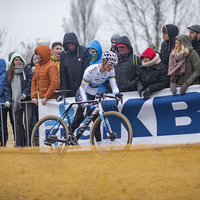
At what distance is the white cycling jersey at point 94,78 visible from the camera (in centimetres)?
604

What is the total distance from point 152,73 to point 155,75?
0.21ft

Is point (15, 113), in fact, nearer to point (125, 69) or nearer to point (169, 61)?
point (125, 69)

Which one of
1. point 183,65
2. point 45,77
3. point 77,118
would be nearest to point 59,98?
point 45,77

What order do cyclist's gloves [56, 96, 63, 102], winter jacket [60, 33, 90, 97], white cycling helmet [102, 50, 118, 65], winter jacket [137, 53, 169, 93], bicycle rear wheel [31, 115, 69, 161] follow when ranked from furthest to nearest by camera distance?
winter jacket [60, 33, 90, 97] < cyclist's gloves [56, 96, 63, 102] < winter jacket [137, 53, 169, 93] < bicycle rear wheel [31, 115, 69, 161] < white cycling helmet [102, 50, 118, 65]

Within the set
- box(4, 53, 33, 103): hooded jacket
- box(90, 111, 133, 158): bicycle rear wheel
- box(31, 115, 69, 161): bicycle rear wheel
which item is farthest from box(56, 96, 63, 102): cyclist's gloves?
box(90, 111, 133, 158): bicycle rear wheel

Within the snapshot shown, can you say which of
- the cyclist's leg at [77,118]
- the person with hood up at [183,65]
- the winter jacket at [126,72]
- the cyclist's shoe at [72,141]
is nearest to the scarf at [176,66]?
the person with hood up at [183,65]

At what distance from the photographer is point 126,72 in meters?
6.68

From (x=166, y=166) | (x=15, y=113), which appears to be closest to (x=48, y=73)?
(x=15, y=113)

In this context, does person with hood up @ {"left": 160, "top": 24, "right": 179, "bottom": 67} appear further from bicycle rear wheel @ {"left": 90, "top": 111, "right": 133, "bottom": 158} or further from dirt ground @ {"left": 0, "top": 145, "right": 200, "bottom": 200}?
dirt ground @ {"left": 0, "top": 145, "right": 200, "bottom": 200}

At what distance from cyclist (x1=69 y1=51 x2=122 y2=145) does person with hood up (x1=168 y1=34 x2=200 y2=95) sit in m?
1.00

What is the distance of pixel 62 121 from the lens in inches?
251

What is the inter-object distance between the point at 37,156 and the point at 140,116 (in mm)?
2532

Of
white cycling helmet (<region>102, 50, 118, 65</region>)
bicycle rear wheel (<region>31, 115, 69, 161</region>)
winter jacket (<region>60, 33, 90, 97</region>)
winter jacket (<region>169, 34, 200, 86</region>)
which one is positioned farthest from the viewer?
winter jacket (<region>60, 33, 90, 97</region>)

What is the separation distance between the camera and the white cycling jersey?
238 inches
